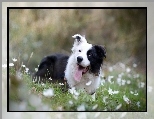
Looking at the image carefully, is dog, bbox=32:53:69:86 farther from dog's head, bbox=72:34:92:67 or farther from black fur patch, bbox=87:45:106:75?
black fur patch, bbox=87:45:106:75

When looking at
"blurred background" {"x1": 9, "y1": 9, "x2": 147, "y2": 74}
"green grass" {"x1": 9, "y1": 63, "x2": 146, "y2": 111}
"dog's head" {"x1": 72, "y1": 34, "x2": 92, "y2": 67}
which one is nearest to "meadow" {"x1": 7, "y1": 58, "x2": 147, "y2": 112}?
"green grass" {"x1": 9, "y1": 63, "x2": 146, "y2": 111}

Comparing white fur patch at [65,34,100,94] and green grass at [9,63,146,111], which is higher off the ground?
white fur patch at [65,34,100,94]

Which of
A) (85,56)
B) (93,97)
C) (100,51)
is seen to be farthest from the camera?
(93,97)

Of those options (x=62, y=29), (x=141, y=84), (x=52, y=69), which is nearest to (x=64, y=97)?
(x=52, y=69)

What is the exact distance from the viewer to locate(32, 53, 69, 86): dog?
22.5 ft

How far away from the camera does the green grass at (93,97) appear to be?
22.5 feet

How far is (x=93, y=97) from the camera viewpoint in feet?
22.5

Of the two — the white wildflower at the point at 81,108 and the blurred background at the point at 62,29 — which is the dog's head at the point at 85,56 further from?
the white wildflower at the point at 81,108

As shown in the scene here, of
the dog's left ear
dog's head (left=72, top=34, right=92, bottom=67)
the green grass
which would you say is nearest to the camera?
dog's head (left=72, top=34, right=92, bottom=67)

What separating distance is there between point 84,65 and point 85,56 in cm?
10

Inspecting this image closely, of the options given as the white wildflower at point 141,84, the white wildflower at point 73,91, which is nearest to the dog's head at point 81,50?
the white wildflower at point 73,91

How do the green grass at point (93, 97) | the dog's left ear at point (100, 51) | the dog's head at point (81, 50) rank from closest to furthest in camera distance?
1. the dog's head at point (81, 50)
2. the dog's left ear at point (100, 51)
3. the green grass at point (93, 97)

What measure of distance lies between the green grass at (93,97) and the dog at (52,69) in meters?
0.06

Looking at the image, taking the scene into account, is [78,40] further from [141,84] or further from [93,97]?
[141,84]
